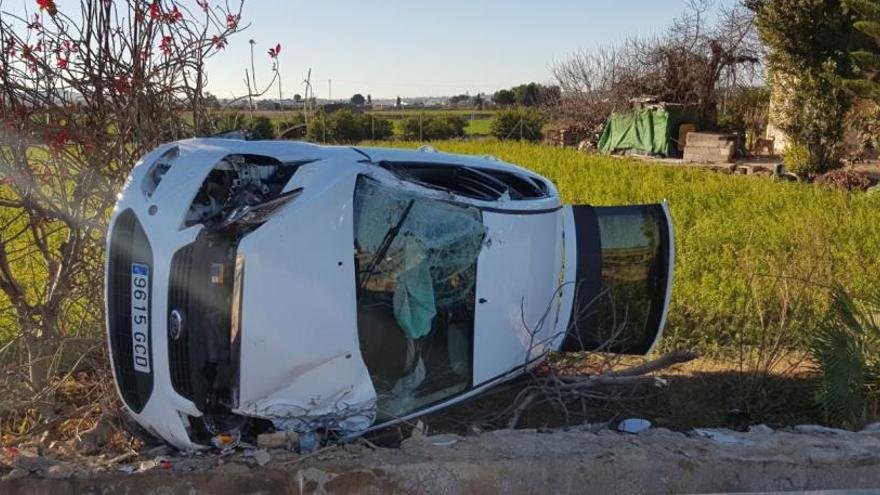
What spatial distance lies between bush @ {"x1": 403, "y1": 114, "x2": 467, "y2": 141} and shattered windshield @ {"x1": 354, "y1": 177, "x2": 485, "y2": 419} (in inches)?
1185

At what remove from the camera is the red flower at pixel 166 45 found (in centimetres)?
488

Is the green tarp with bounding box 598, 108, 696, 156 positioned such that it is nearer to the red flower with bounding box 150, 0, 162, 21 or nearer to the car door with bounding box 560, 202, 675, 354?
the car door with bounding box 560, 202, 675, 354

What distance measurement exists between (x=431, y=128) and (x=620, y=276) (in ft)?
103

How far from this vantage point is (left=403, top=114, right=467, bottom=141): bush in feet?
114

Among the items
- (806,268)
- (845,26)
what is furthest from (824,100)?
(806,268)

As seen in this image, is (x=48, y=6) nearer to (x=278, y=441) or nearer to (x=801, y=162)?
(x=278, y=441)

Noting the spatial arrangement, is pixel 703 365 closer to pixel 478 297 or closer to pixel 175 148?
pixel 478 297

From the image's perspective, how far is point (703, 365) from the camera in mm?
5652

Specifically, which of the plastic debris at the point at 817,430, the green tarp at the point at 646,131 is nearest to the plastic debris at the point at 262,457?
the plastic debris at the point at 817,430

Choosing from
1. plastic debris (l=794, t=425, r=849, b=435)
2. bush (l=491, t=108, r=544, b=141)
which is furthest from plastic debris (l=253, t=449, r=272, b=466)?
bush (l=491, t=108, r=544, b=141)

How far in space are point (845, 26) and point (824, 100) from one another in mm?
2236

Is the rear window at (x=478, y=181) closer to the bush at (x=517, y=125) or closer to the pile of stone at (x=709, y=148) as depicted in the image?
the pile of stone at (x=709, y=148)

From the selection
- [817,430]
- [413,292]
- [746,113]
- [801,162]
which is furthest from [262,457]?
[746,113]

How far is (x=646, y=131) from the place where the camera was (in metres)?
26.4
